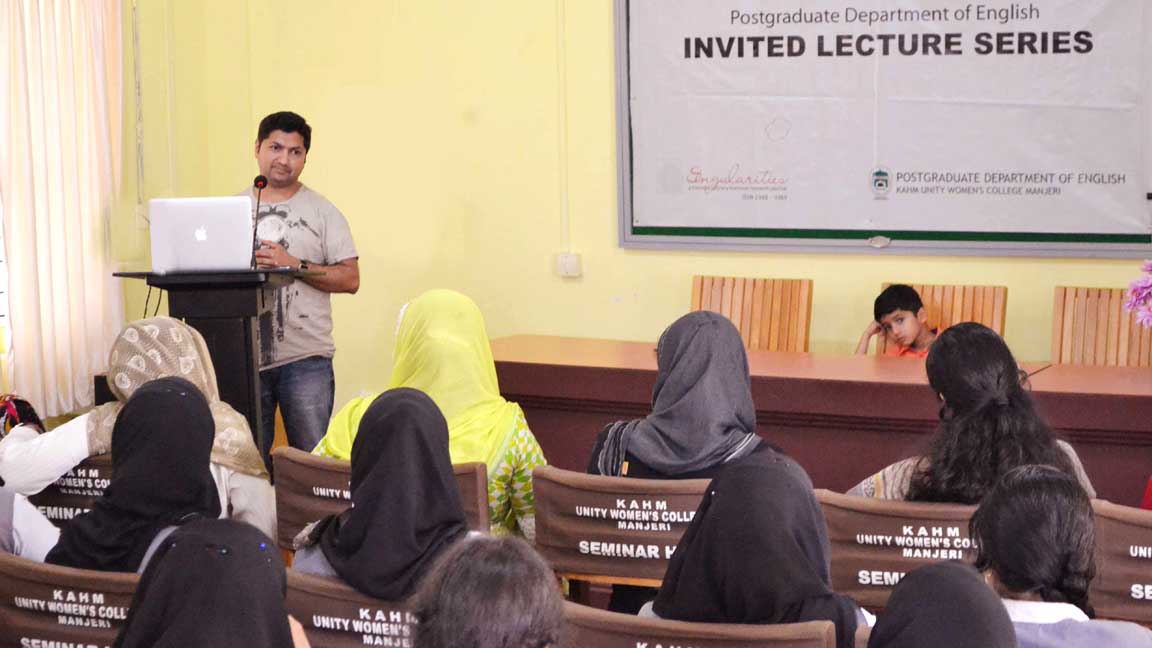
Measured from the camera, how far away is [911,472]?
2.91m

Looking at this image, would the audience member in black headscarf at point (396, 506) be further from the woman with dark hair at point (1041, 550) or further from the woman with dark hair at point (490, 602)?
the woman with dark hair at point (1041, 550)

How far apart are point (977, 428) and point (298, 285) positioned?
9.68 ft

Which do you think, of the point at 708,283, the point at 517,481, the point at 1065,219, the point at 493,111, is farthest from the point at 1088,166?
the point at 517,481

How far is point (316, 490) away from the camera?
118 inches

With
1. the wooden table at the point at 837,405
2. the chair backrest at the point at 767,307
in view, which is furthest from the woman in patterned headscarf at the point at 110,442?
the chair backrest at the point at 767,307

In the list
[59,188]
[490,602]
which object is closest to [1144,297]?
[490,602]

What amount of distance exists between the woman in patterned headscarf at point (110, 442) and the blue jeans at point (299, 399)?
5.44ft

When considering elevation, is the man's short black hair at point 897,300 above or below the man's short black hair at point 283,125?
below

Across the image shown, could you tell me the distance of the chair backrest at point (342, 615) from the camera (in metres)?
2.43

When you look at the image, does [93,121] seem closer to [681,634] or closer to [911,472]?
[911,472]

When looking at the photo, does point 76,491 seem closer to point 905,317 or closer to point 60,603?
point 60,603

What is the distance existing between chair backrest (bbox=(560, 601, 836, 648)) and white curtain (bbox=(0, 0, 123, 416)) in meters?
4.10

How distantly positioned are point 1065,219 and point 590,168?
2116mm

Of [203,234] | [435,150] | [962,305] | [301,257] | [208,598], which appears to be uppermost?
[435,150]
